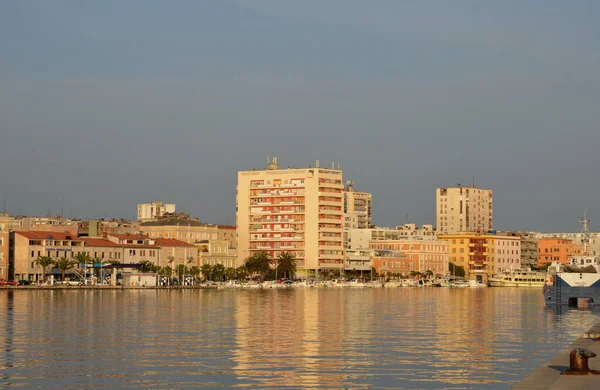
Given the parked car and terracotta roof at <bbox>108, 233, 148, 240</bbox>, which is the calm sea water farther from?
terracotta roof at <bbox>108, 233, 148, 240</bbox>

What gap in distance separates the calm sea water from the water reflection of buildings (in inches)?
1.9

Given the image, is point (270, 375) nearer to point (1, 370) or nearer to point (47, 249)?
point (1, 370)

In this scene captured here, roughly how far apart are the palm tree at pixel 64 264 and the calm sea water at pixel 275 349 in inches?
3532

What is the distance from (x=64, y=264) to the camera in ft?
556

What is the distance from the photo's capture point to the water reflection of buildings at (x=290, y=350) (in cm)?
3753

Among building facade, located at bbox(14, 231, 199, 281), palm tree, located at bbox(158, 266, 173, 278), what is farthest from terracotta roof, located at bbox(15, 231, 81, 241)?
palm tree, located at bbox(158, 266, 173, 278)

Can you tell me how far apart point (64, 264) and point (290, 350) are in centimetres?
12759

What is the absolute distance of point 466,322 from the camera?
73.1 meters

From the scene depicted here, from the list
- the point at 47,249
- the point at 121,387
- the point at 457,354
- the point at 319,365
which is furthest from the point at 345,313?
the point at 47,249

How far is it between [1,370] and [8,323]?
3068 cm

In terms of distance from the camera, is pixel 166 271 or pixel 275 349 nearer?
pixel 275 349

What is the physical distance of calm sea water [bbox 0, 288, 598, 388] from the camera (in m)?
37.3

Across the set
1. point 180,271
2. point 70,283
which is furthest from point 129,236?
point 70,283

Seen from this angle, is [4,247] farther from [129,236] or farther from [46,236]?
[129,236]
